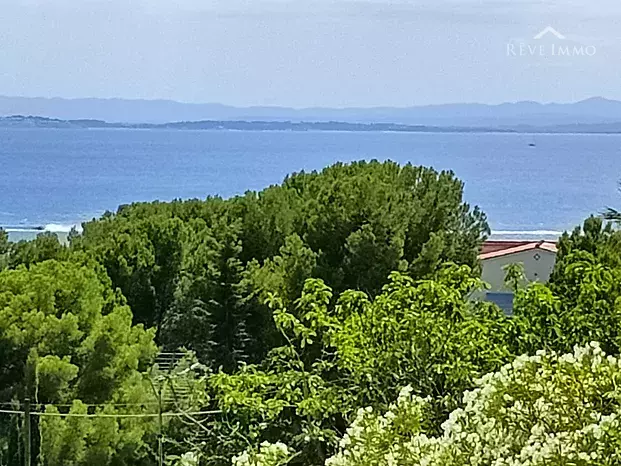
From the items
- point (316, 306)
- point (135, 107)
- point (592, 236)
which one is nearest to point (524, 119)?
point (592, 236)

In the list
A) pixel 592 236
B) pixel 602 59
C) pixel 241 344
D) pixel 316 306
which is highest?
pixel 602 59

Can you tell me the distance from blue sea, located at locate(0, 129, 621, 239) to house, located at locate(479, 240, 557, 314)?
0.09 metres

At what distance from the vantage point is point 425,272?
9.73ft

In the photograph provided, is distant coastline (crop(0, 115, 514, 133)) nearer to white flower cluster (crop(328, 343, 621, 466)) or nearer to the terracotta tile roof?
the terracotta tile roof

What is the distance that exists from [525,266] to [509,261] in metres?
0.06

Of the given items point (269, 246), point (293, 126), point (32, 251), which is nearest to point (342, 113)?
point (293, 126)

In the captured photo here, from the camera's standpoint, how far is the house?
8.88ft

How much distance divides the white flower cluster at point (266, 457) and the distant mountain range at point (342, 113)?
1828 millimetres

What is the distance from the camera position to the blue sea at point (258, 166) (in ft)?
10.9

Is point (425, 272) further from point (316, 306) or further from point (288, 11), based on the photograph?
point (288, 11)

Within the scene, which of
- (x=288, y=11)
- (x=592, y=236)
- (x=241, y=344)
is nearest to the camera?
(x=592, y=236)

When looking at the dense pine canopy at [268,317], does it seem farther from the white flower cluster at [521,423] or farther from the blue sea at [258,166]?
the white flower cluster at [521,423]

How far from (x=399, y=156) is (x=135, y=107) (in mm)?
1391

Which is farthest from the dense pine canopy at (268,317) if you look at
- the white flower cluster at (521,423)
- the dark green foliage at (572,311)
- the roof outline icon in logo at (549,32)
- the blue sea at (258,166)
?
the roof outline icon in logo at (549,32)
